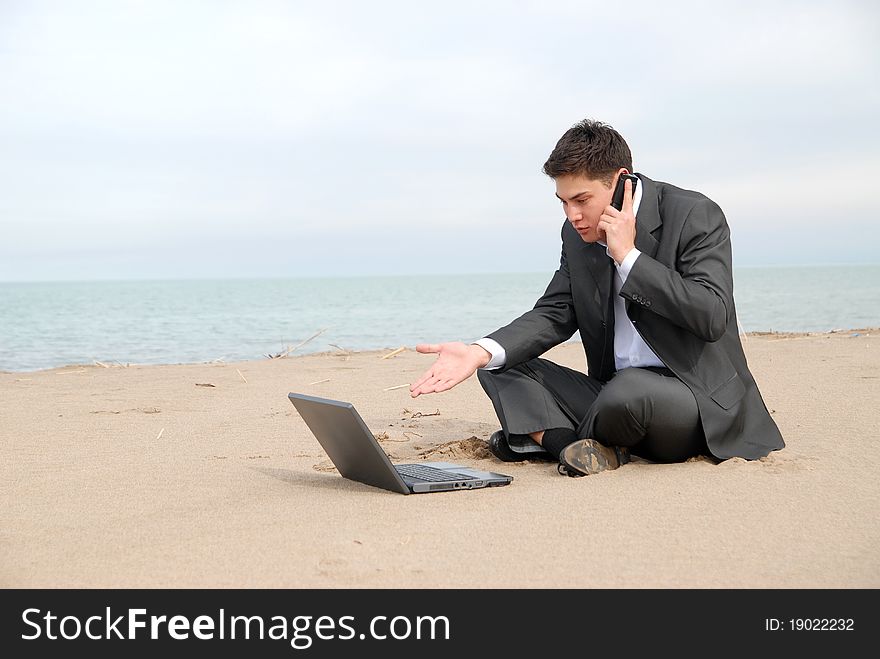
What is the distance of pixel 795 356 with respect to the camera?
7.43 metres

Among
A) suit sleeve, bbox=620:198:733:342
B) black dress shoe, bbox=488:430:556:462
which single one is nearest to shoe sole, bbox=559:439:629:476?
black dress shoe, bbox=488:430:556:462

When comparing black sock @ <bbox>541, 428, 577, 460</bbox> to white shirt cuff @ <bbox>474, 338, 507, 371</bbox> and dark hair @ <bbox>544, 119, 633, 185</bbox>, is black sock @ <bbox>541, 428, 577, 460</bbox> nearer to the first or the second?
white shirt cuff @ <bbox>474, 338, 507, 371</bbox>

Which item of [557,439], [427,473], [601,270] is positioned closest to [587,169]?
[601,270]

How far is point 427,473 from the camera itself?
136 inches

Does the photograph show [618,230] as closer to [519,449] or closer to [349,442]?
[519,449]

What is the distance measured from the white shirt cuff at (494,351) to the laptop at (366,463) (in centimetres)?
48

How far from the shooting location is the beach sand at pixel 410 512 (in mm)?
2285

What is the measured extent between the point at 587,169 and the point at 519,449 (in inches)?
49.6

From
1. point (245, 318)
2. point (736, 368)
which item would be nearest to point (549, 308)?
point (736, 368)

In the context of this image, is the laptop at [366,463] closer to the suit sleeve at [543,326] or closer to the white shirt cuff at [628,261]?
the suit sleeve at [543,326]

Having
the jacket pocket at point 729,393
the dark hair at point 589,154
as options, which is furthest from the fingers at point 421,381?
the jacket pocket at point 729,393
